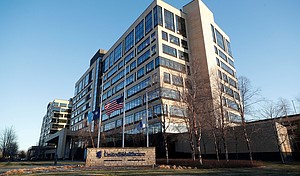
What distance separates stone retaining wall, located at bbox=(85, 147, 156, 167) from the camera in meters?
24.6

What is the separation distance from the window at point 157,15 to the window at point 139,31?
5.95 m

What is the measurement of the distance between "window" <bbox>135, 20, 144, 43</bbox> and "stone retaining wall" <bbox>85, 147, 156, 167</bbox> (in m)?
37.3

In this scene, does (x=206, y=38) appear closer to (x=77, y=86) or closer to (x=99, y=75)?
(x=99, y=75)

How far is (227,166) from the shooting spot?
72.0 ft

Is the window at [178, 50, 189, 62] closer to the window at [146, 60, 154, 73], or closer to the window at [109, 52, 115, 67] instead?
the window at [146, 60, 154, 73]

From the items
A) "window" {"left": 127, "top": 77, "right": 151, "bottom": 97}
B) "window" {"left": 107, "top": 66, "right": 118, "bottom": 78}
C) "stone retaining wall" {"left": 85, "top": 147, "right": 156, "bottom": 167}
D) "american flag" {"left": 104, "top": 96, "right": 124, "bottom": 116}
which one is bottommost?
"stone retaining wall" {"left": 85, "top": 147, "right": 156, "bottom": 167}

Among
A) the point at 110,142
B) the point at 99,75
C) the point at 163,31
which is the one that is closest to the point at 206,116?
the point at 163,31

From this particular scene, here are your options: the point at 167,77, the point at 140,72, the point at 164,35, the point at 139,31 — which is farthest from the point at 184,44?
the point at 140,72

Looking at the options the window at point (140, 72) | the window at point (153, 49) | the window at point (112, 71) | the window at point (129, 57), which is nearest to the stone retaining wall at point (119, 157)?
the window at point (153, 49)

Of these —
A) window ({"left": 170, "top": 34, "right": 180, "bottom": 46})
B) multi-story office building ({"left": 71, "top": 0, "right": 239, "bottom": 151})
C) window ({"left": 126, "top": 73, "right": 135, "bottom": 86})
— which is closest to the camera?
multi-story office building ({"left": 71, "top": 0, "right": 239, "bottom": 151})

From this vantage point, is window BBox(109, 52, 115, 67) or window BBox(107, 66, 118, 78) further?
window BBox(109, 52, 115, 67)

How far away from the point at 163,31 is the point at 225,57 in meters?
25.8

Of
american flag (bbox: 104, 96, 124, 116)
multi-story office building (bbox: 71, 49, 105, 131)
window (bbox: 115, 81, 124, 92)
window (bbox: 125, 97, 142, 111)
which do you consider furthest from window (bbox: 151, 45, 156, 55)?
multi-story office building (bbox: 71, 49, 105, 131)

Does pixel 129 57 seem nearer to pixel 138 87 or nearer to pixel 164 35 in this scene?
pixel 138 87
